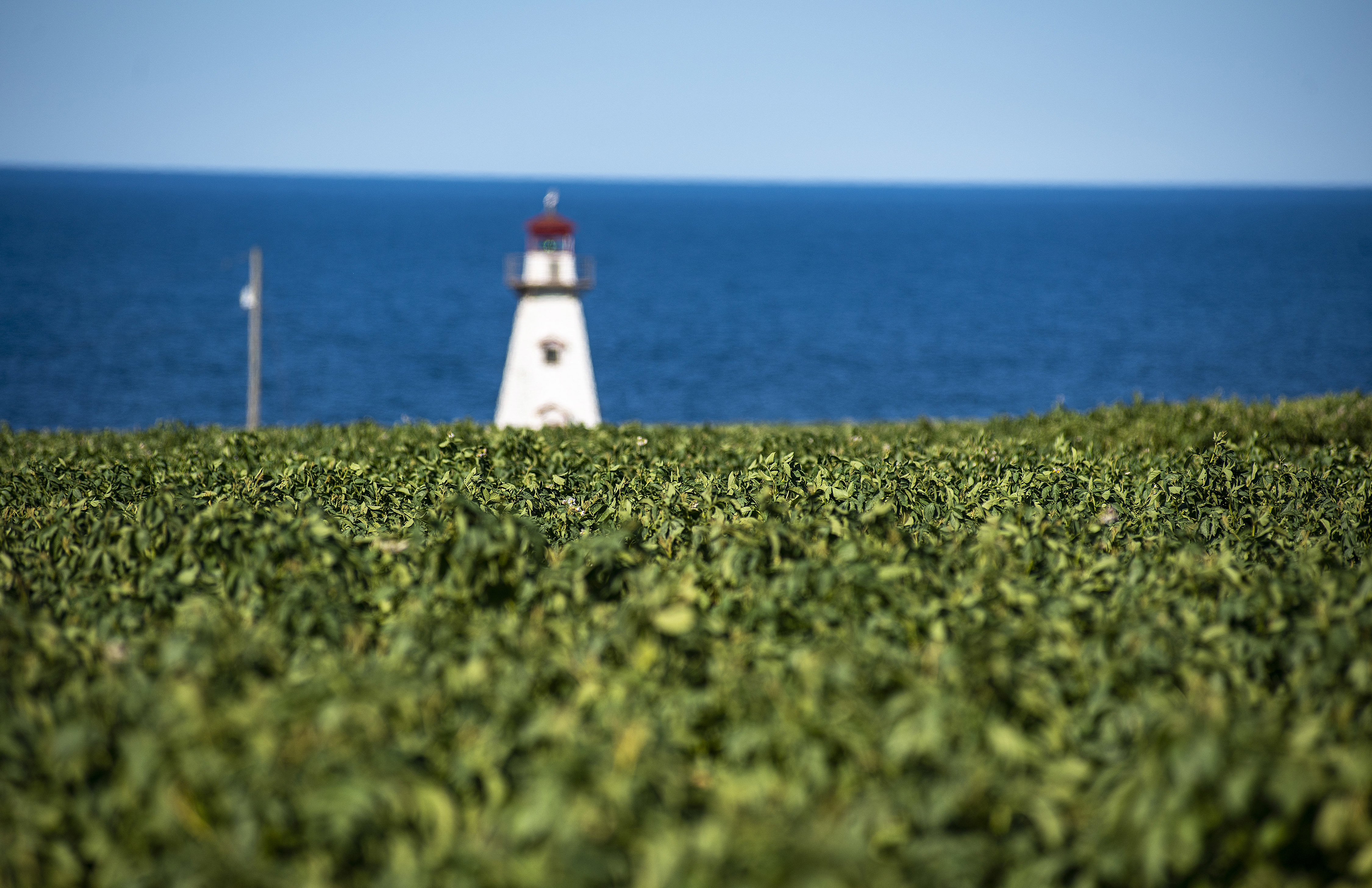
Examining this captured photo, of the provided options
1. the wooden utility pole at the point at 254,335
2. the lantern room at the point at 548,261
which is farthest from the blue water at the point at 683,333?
the lantern room at the point at 548,261

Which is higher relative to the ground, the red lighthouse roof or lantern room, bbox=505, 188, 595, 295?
the red lighthouse roof

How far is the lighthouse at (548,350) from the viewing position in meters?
30.5

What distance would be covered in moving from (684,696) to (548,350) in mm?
26938

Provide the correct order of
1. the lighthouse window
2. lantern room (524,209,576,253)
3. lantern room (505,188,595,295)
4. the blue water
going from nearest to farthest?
the lighthouse window → lantern room (505,188,595,295) → lantern room (524,209,576,253) → the blue water

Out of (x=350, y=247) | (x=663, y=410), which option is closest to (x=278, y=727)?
(x=663, y=410)

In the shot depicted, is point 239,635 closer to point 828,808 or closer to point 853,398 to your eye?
point 828,808

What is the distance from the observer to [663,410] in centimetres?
6306

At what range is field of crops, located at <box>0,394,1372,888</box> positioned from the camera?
3680 mm

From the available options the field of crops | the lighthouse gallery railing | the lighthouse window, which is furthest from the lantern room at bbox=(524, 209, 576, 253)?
the field of crops

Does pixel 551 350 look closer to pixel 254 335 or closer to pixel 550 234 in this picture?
pixel 550 234

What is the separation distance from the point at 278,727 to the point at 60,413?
61.8 m

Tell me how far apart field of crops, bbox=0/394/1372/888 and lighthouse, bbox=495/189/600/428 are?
21.8 meters

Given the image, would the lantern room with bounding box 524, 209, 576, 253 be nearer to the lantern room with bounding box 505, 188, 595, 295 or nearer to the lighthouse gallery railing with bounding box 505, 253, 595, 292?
the lantern room with bounding box 505, 188, 595, 295

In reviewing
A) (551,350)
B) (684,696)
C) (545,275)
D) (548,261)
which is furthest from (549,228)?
(684,696)
